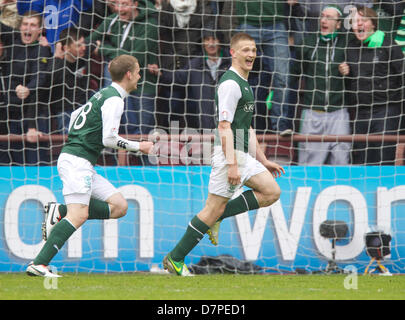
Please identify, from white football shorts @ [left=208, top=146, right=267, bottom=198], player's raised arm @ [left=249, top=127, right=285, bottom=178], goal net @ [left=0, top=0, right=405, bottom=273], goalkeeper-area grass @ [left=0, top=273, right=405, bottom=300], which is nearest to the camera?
goalkeeper-area grass @ [left=0, top=273, right=405, bottom=300]

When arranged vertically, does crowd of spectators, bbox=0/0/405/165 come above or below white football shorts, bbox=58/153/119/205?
above

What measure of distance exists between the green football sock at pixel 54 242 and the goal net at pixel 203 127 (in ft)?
6.14

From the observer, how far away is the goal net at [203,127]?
8.31 meters

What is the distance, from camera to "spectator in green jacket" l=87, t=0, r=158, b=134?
929cm

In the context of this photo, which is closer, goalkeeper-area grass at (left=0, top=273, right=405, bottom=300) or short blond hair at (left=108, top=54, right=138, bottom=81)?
goalkeeper-area grass at (left=0, top=273, right=405, bottom=300)

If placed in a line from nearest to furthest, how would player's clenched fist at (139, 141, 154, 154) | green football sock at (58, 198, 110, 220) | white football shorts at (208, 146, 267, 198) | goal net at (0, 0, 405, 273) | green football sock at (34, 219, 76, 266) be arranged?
1. player's clenched fist at (139, 141, 154, 154)
2. green football sock at (34, 219, 76, 266)
3. white football shorts at (208, 146, 267, 198)
4. green football sock at (58, 198, 110, 220)
5. goal net at (0, 0, 405, 273)

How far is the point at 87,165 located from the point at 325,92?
362cm

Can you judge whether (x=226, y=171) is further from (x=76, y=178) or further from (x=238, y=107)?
(x=76, y=178)

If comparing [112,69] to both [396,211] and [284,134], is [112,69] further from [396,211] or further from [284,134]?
[396,211]

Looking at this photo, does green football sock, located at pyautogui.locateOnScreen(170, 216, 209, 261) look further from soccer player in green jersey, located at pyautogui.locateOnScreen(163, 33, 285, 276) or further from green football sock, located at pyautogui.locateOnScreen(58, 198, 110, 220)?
green football sock, located at pyautogui.locateOnScreen(58, 198, 110, 220)

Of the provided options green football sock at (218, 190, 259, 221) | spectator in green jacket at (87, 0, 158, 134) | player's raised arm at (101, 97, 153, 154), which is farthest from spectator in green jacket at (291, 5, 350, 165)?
player's raised arm at (101, 97, 153, 154)

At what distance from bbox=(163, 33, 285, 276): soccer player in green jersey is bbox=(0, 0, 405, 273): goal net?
1615mm

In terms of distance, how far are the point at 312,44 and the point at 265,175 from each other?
307 cm

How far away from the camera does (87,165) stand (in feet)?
21.6
